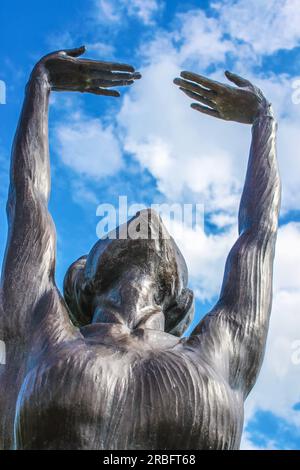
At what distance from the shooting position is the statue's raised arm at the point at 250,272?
13.3 feet

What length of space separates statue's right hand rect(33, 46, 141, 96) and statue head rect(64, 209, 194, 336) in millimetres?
916

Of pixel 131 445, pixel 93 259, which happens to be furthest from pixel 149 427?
pixel 93 259

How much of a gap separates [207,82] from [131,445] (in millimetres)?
2424

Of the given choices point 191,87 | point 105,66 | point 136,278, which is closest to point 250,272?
point 136,278

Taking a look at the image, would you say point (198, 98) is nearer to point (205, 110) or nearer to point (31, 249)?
point (205, 110)

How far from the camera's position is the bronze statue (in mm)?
3645

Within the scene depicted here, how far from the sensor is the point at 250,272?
4.26 m

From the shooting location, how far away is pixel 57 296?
4.18 meters

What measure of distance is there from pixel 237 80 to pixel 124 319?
1.74 m

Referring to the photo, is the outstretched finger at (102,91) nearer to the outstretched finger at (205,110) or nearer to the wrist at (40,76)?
the wrist at (40,76)

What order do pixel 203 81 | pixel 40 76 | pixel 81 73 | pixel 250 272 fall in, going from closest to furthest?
pixel 250 272 < pixel 40 76 < pixel 81 73 < pixel 203 81

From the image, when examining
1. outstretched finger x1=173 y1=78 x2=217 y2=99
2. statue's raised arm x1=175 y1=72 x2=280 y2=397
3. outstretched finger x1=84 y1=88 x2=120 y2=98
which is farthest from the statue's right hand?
statue's raised arm x1=175 y1=72 x2=280 y2=397
